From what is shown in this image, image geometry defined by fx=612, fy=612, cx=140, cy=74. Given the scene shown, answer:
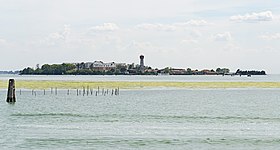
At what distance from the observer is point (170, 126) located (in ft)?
142

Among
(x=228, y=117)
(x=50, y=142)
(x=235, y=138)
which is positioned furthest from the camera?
(x=228, y=117)

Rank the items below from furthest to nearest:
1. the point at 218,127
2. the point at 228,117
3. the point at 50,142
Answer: the point at 228,117, the point at 218,127, the point at 50,142

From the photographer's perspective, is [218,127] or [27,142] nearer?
[27,142]

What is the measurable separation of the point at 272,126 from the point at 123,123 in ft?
35.6

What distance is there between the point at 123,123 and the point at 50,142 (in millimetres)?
12668

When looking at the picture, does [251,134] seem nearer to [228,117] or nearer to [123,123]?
[123,123]

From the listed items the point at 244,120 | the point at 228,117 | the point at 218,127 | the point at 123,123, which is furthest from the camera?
the point at 228,117

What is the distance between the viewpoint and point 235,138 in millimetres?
36188

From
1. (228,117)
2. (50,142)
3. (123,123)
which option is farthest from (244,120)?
(50,142)

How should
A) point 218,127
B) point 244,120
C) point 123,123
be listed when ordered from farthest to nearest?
1. point 244,120
2. point 123,123
3. point 218,127

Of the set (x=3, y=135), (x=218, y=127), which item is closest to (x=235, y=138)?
(x=218, y=127)

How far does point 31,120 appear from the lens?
156ft

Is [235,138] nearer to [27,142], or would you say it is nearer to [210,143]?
[210,143]

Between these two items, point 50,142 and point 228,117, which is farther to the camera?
point 228,117
